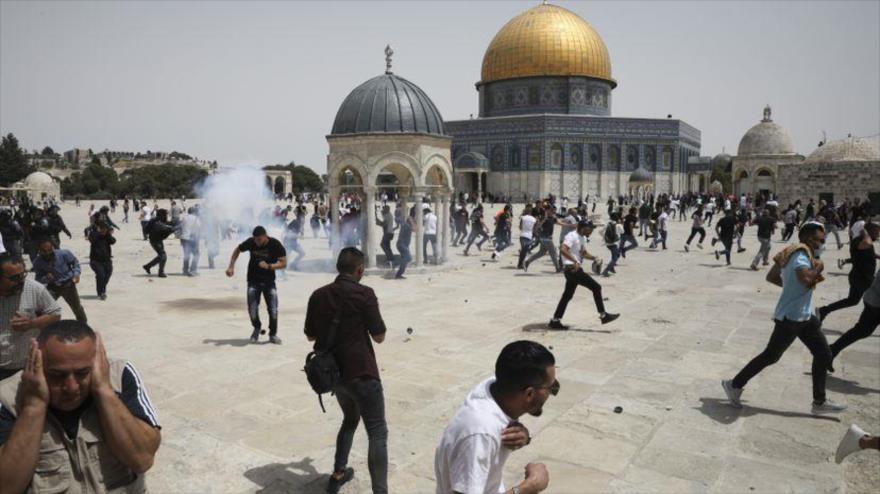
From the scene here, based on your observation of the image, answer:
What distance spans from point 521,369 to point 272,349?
241 inches

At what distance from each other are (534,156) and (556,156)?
1.90 meters

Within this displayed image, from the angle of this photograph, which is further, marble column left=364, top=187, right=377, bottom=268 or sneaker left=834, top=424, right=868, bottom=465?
marble column left=364, top=187, right=377, bottom=268

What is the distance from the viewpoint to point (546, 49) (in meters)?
54.9

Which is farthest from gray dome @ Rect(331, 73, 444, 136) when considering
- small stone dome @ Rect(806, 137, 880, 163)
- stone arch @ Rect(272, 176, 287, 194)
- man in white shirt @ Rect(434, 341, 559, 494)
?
stone arch @ Rect(272, 176, 287, 194)

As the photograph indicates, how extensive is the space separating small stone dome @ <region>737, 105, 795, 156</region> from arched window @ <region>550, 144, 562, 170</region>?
16.0 m

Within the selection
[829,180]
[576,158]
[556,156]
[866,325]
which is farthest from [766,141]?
[866,325]

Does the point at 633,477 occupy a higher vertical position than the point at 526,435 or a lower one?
lower

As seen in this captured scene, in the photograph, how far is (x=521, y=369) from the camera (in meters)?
2.37

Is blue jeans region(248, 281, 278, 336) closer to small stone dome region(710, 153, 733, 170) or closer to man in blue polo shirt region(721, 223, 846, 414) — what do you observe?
man in blue polo shirt region(721, 223, 846, 414)

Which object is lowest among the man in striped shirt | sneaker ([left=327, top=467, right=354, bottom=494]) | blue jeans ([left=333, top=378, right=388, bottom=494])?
sneaker ([left=327, top=467, right=354, bottom=494])

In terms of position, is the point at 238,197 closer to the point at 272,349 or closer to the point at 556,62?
the point at 272,349

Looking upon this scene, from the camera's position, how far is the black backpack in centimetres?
391

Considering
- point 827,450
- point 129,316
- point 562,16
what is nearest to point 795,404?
point 827,450

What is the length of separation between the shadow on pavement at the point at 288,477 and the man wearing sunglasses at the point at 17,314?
1759mm
